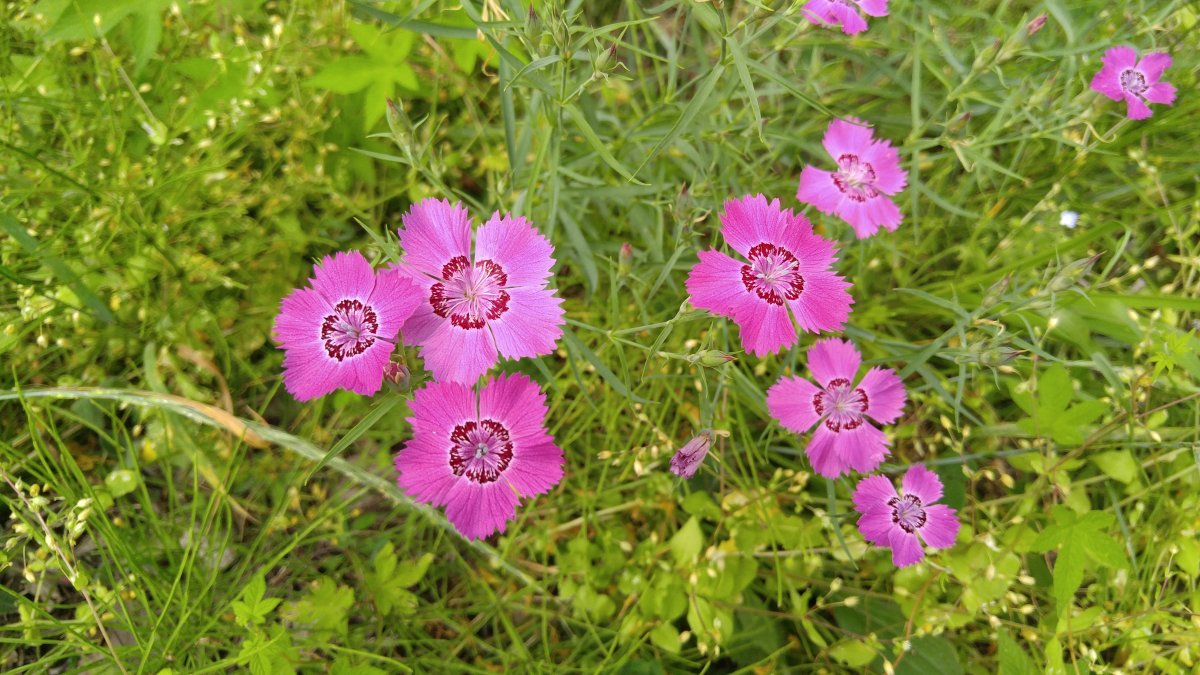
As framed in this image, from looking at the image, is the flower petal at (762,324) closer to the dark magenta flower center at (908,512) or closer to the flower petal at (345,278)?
the dark magenta flower center at (908,512)

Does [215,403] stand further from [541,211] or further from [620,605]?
[620,605]

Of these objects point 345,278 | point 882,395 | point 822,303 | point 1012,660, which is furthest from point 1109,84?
point 345,278

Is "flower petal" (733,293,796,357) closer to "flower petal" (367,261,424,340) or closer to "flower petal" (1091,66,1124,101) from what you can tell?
"flower petal" (367,261,424,340)

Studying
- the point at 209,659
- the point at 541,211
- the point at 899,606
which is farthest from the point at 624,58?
the point at 209,659

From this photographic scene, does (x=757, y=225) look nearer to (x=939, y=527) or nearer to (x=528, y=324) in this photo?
(x=528, y=324)

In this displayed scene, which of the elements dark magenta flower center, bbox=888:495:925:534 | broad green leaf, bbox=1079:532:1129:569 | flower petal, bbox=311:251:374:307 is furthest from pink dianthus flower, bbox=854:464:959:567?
flower petal, bbox=311:251:374:307

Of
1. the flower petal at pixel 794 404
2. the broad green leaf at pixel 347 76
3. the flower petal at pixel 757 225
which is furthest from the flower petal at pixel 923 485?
the broad green leaf at pixel 347 76
